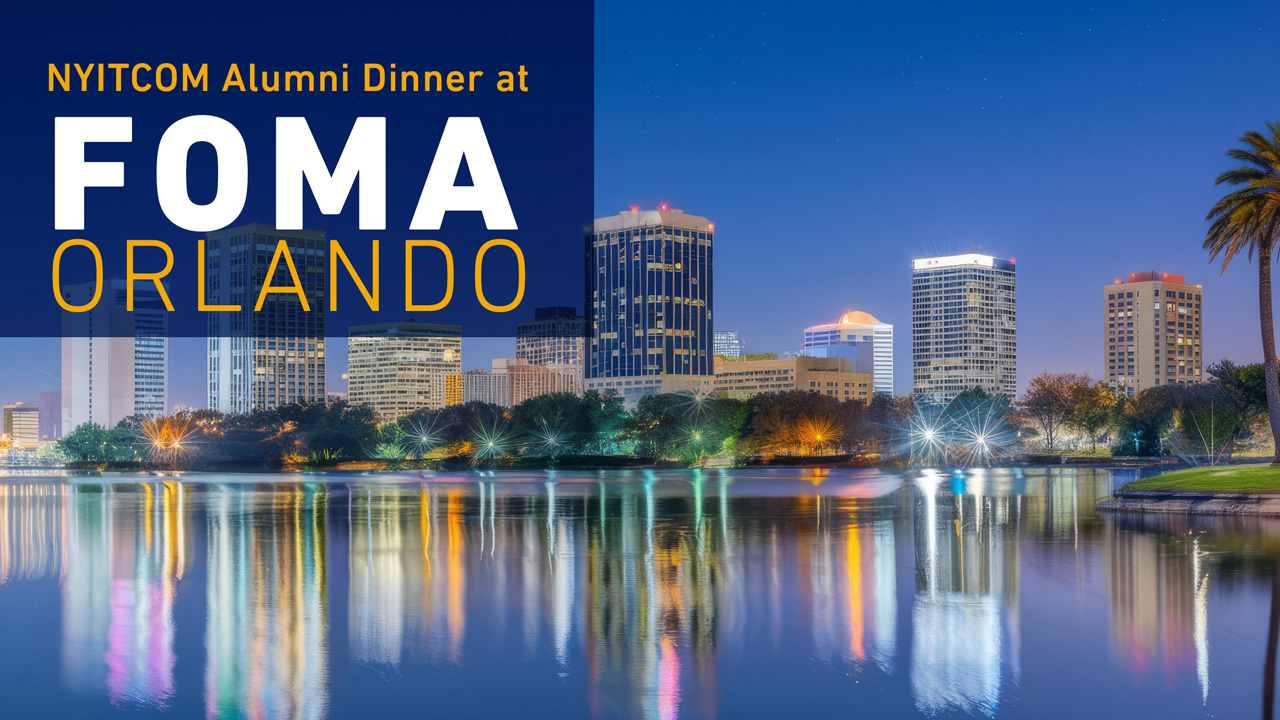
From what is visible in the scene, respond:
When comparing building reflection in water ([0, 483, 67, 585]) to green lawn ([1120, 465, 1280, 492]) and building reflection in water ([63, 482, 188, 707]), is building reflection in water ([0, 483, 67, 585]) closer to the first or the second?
building reflection in water ([63, 482, 188, 707])

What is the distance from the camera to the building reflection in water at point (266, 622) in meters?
11.3

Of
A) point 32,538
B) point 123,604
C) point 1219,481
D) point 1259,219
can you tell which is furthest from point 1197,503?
point 32,538

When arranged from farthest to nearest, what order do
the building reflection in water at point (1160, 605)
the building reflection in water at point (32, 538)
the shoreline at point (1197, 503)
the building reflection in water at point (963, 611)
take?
the shoreline at point (1197, 503)
the building reflection in water at point (32, 538)
the building reflection in water at point (1160, 605)
the building reflection in water at point (963, 611)

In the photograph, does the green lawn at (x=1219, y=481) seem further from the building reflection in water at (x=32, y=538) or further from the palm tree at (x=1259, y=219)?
the building reflection in water at (x=32, y=538)

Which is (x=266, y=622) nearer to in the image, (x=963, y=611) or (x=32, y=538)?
(x=963, y=611)

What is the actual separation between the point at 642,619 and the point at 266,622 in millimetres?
5511

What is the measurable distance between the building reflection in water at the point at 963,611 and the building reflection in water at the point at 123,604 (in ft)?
27.8

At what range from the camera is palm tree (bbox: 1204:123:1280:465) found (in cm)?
4125

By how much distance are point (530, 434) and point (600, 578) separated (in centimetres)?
9137

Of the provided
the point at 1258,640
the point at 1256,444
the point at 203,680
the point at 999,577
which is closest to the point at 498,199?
the point at 999,577

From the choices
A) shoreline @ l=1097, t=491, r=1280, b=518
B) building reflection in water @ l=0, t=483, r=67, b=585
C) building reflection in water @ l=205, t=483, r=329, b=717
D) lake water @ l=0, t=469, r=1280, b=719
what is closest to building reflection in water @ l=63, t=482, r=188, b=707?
lake water @ l=0, t=469, r=1280, b=719

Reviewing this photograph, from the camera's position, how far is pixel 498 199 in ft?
94.6

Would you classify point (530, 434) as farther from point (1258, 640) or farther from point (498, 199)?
point (1258, 640)

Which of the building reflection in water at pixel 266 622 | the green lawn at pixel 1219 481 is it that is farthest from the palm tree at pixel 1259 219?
the building reflection in water at pixel 266 622
